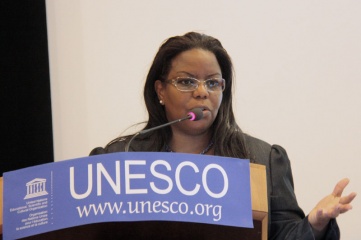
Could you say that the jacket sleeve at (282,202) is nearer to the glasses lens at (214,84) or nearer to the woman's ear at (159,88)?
the glasses lens at (214,84)

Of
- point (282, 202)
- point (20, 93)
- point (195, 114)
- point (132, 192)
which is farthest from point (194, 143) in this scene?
point (20, 93)

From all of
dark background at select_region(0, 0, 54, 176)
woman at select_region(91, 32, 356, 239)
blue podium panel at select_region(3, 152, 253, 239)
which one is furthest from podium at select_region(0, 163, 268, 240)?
dark background at select_region(0, 0, 54, 176)

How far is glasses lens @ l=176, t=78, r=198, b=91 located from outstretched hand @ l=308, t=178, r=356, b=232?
0.63 m

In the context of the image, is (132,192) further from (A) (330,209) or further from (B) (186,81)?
(B) (186,81)

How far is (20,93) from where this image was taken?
338 cm

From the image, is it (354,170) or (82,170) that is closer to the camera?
(82,170)

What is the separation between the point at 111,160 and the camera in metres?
1.71

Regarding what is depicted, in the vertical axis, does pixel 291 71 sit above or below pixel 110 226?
above

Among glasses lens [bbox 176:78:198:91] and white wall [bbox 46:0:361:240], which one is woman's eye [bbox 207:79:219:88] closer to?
glasses lens [bbox 176:78:198:91]

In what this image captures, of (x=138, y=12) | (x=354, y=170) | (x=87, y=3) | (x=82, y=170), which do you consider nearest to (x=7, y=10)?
(x=87, y=3)

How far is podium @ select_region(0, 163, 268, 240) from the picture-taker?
1724mm

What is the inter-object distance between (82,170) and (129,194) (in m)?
0.12

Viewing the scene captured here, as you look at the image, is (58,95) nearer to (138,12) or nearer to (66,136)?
(66,136)

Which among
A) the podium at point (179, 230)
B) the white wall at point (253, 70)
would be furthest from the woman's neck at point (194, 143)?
the podium at point (179, 230)
